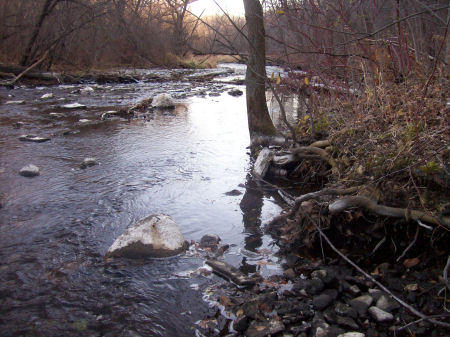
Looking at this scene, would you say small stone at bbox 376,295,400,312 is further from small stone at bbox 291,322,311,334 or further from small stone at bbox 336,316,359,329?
small stone at bbox 291,322,311,334

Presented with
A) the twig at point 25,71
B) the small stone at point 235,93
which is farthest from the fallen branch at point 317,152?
the twig at point 25,71

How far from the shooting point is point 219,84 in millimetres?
15086

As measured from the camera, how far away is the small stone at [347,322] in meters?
2.07

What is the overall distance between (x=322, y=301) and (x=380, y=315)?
0.33m

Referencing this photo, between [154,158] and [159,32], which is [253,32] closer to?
[154,158]

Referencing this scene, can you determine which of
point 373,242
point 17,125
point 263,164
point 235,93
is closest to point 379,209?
point 373,242

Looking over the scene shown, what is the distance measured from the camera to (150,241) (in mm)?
2955

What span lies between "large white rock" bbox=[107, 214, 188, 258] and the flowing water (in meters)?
0.08

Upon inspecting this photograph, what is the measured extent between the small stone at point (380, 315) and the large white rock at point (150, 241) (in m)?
1.46

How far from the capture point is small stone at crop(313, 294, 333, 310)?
2.26 metres

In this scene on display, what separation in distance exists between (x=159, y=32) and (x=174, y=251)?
20071 mm

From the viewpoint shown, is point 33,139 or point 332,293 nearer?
point 332,293

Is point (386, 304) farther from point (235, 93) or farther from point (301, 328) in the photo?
point (235, 93)

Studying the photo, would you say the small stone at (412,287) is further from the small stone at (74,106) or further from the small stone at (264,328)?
the small stone at (74,106)
